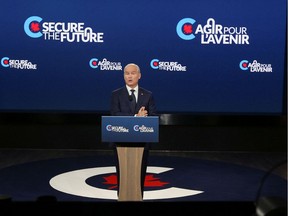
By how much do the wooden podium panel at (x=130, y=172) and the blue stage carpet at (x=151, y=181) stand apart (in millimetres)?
849

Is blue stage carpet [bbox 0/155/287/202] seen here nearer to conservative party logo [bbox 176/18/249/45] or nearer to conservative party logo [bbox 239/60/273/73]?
conservative party logo [bbox 239/60/273/73]

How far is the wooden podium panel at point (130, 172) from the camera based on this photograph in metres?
4.45

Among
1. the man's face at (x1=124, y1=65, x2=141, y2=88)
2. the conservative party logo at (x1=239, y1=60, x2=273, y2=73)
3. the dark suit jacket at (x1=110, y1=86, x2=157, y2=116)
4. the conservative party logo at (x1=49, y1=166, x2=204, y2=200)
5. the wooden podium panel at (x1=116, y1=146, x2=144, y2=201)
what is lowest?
the conservative party logo at (x1=49, y1=166, x2=204, y2=200)

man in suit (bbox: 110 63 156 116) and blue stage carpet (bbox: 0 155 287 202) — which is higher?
man in suit (bbox: 110 63 156 116)

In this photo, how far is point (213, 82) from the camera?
27.3 ft

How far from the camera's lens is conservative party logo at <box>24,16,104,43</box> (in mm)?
8109

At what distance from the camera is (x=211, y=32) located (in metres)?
8.13

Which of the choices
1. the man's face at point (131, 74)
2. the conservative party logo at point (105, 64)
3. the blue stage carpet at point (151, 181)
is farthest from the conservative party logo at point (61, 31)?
the man's face at point (131, 74)

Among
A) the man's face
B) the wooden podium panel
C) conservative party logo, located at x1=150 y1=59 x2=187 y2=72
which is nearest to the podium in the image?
the wooden podium panel

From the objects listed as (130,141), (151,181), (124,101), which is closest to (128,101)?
(124,101)

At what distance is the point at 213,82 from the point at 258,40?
100 centimetres

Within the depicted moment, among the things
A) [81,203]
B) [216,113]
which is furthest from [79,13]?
[81,203]

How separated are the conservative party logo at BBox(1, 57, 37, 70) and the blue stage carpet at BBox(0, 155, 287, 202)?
1.61 metres

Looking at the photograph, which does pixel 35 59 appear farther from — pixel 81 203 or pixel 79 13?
pixel 81 203
